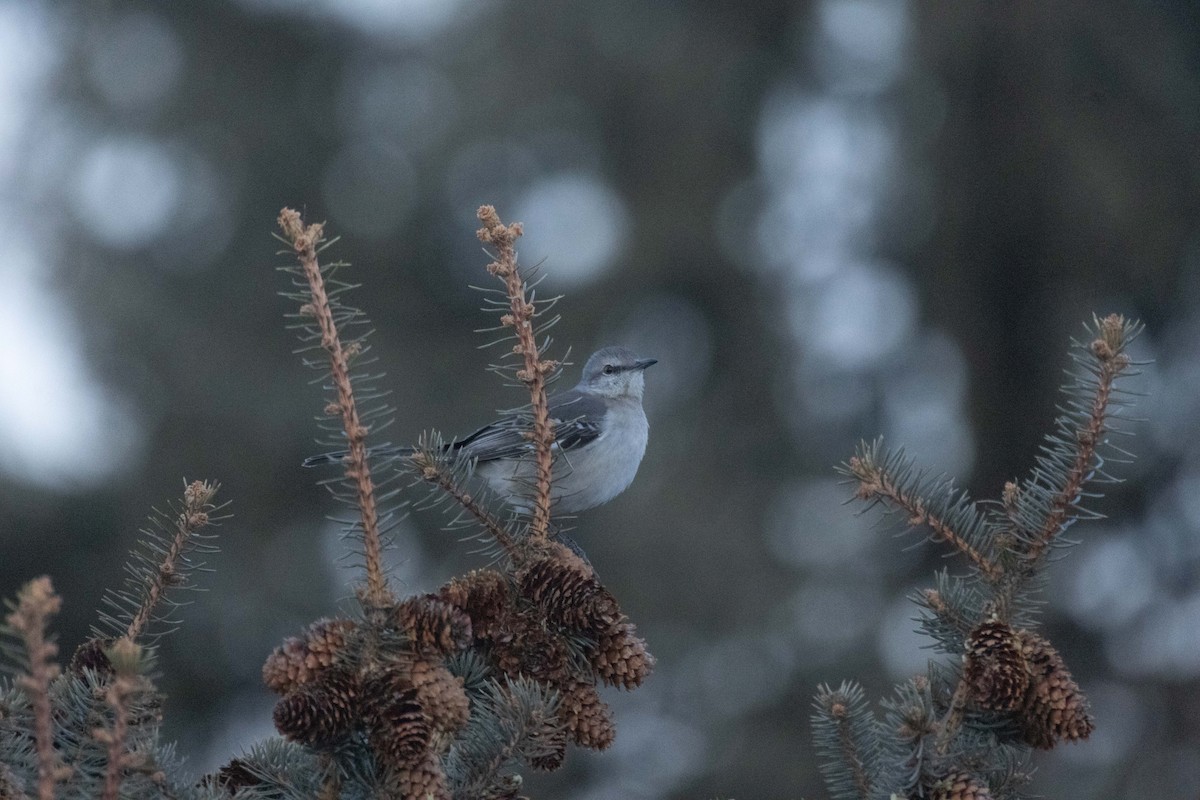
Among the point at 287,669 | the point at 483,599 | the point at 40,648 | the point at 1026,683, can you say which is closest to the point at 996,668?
the point at 1026,683

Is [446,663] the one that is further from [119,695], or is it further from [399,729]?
[119,695]

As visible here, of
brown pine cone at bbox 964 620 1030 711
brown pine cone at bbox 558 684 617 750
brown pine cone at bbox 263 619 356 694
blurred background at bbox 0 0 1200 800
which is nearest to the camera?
brown pine cone at bbox 263 619 356 694

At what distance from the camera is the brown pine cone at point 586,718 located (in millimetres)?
2311

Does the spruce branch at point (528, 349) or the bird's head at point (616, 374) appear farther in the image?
the bird's head at point (616, 374)

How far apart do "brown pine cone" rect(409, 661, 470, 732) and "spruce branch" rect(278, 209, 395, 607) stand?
16 centimetres

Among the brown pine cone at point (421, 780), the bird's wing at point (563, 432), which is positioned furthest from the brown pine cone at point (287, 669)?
the bird's wing at point (563, 432)

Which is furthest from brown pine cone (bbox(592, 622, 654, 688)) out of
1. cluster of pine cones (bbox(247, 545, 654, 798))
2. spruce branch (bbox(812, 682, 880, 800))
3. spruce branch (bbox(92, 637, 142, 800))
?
spruce branch (bbox(92, 637, 142, 800))

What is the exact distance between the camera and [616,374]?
6789 mm

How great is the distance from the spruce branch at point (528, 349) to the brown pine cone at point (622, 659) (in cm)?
35

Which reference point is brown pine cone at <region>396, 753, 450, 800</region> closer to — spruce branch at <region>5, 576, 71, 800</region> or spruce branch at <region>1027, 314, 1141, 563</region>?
spruce branch at <region>5, 576, 71, 800</region>

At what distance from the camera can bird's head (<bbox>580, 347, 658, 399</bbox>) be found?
22.0 ft

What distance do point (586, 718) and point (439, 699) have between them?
42 cm

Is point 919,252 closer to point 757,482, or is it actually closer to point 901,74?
point 901,74

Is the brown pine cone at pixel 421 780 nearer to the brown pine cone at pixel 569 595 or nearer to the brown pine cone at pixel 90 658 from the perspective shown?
the brown pine cone at pixel 569 595
